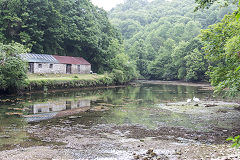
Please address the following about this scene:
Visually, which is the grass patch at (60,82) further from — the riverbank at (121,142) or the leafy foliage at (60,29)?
the riverbank at (121,142)

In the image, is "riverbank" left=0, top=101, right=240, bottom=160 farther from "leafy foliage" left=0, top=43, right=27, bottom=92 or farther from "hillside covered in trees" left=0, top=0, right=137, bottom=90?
"hillside covered in trees" left=0, top=0, right=137, bottom=90

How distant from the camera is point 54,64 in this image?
5059 centimetres

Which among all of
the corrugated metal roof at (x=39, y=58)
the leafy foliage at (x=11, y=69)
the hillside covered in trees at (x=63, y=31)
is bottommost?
the leafy foliage at (x=11, y=69)

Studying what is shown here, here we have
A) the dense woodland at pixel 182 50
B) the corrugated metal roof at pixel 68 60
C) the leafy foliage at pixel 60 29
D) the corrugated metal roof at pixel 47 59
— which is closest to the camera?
the dense woodland at pixel 182 50

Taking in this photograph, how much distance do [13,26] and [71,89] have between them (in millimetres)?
19281

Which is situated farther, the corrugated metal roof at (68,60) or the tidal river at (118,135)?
the corrugated metal roof at (68,60)

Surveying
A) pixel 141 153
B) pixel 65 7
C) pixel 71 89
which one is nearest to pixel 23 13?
pixel 65 7

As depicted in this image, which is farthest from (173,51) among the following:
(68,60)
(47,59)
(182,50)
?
(47,59)

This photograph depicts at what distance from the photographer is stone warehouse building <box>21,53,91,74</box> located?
151ft

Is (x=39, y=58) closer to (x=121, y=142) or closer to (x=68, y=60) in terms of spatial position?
(x=68, y=60)

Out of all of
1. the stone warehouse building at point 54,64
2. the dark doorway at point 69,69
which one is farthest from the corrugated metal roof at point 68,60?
the dark doorway at point 69,69

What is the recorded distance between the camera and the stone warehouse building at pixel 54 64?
45888 mm

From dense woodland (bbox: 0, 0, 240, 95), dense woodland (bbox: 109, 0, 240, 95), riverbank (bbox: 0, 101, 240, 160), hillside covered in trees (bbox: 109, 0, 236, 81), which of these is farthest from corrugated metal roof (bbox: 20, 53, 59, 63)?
hillside covered in trees (bbox: 109, 0, 236, 81)

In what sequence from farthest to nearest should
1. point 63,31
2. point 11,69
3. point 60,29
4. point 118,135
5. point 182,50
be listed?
point 182,50, point 63,31, point 60,29, point 11,69, point 118,135
